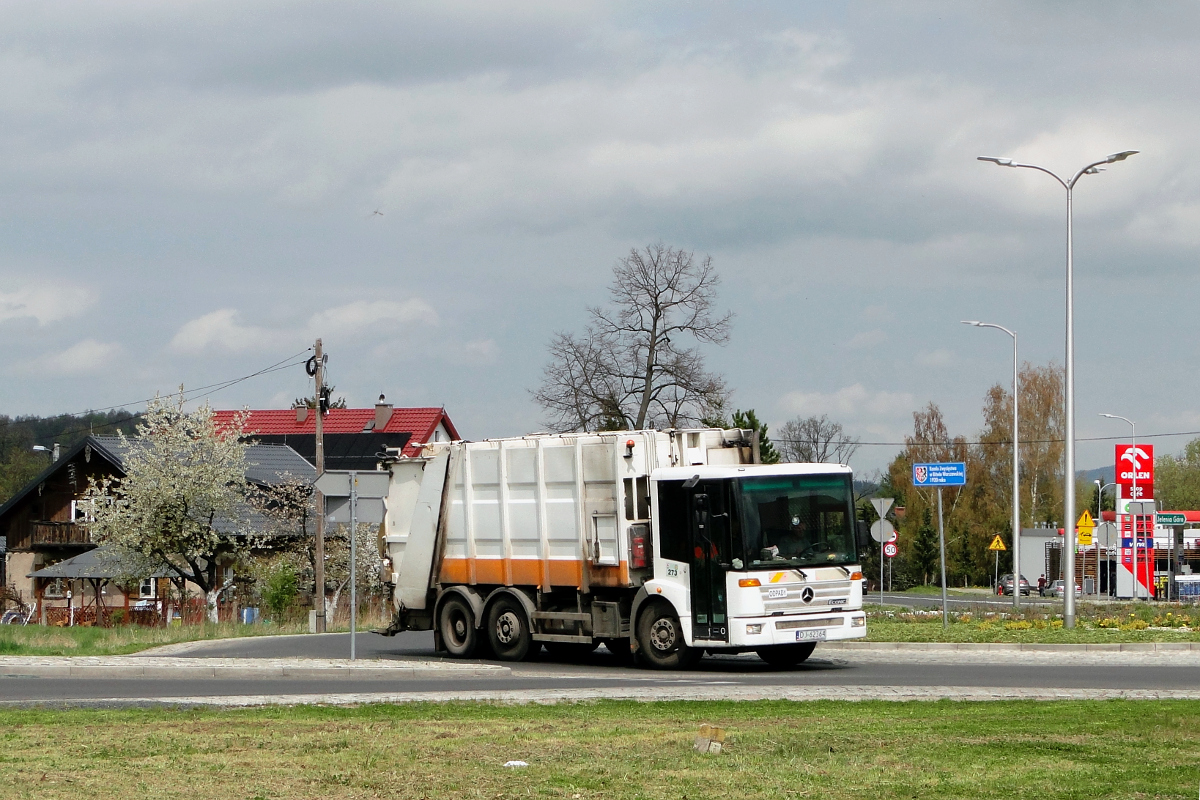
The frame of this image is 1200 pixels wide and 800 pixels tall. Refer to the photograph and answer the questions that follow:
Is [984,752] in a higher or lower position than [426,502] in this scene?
lower

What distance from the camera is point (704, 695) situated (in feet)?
49.4

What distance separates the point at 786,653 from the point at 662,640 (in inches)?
79.5

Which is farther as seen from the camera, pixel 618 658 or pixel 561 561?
pixel 618 658

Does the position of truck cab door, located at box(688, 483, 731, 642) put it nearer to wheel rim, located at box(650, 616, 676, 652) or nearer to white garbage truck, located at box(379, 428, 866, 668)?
white garbage truck, located at box(379, 428, 866, 668)

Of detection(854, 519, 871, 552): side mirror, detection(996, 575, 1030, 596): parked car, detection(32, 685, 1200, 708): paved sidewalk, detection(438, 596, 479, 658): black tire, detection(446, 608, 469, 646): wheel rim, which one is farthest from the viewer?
detection(996, 575, 1030, 596): parked car

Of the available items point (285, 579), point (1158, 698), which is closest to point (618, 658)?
point (1158, 698)

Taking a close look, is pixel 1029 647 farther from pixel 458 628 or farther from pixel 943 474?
pixel 458 628

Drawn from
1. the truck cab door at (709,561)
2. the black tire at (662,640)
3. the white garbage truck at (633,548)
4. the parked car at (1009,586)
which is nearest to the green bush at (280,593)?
the white garbage truck at (633,548)

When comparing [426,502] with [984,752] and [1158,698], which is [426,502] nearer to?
[1158,698]

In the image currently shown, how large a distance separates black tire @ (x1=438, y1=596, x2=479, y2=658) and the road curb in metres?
6.14

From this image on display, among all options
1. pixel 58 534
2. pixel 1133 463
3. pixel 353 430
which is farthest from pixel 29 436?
pixel 1133 463

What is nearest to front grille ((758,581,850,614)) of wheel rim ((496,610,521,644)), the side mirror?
the side mirror

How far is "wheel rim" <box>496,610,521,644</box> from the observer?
2155 cm

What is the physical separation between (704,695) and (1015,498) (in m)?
31.8
